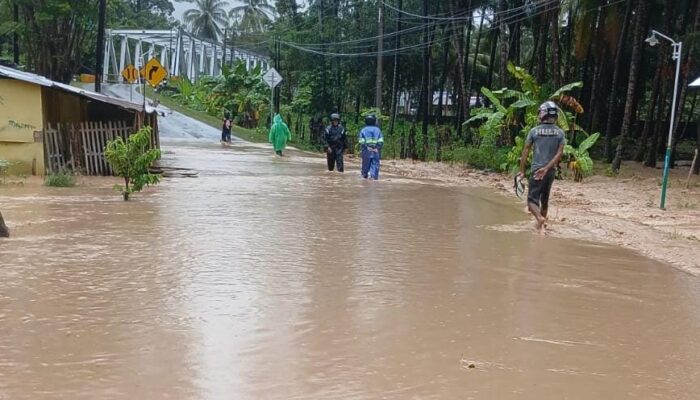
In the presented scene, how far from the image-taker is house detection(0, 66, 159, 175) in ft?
48.3

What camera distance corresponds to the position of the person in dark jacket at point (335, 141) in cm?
1862

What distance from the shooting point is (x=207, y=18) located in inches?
3009

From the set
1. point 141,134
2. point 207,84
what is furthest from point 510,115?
point 207,84

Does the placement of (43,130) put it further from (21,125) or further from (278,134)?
(278,134)

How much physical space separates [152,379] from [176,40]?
2210 inches

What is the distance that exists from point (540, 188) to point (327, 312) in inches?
186

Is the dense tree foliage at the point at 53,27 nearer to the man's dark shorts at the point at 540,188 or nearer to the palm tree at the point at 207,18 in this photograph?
A: the man's dark shorts at the point at 540,188

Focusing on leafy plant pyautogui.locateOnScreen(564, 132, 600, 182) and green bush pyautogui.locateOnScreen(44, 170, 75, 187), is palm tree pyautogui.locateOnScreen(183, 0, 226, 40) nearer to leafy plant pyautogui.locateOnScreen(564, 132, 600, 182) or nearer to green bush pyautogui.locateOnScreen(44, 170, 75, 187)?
leafy plant pyautogui.locateOnScreen(564, 132, 600, 182)

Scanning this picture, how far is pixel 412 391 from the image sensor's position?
13.3 feet

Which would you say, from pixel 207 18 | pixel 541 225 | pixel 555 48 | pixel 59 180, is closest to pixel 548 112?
pixel 541 225

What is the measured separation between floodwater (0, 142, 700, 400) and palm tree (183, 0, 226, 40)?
68.9 meters

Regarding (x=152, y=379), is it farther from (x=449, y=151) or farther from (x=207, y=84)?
(x=207, y=84)

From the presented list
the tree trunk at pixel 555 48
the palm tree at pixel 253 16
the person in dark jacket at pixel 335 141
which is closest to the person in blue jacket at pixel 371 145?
the person in dark jacket at pixel 335 141

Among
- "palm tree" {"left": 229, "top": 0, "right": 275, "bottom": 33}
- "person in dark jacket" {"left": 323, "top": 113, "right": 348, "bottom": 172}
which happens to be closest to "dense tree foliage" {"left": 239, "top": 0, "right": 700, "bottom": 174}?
"person in dark jacket" {"left": 323, "top": 113, "right": 348, "bottom": 172}
